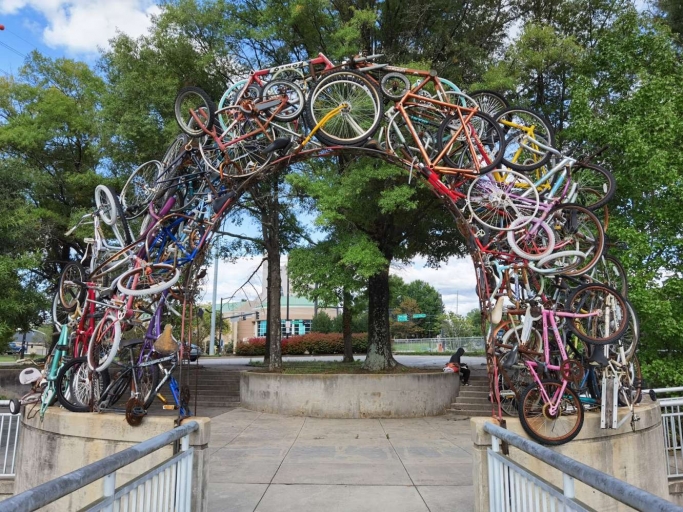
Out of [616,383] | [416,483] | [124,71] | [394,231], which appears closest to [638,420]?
[616,383]

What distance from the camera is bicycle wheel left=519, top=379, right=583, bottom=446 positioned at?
16.6 ft

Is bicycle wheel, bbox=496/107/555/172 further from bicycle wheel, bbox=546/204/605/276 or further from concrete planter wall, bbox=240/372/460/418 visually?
concrete planter wall, bbox=240/372/460/418

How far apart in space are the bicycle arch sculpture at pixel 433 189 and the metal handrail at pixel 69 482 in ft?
→ 7.32

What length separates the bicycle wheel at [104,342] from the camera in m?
5.82

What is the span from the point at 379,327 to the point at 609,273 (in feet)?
23.7

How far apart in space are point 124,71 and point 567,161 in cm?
1202

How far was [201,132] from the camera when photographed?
20.9ft

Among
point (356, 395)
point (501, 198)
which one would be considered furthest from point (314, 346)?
point (501, 198)

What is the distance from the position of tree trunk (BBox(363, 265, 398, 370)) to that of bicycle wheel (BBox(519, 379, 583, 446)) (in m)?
8.45

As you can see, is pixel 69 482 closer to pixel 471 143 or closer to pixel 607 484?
pixel 607 484

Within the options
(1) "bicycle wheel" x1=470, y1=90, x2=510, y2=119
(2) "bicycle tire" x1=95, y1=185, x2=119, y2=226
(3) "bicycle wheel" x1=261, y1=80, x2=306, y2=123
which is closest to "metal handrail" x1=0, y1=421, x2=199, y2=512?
(2) "bicycle tire" x1=95, y1=185, x2=119, y2=226

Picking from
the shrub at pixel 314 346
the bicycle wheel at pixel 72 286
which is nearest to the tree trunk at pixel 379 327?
the bicycle wheel at pixel 72 286

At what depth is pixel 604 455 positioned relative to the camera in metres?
5.31

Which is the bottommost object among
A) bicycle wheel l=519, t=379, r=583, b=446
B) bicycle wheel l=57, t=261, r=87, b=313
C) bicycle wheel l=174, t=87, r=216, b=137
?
bicycle wheel l=519, t=379, r=583, b=446
